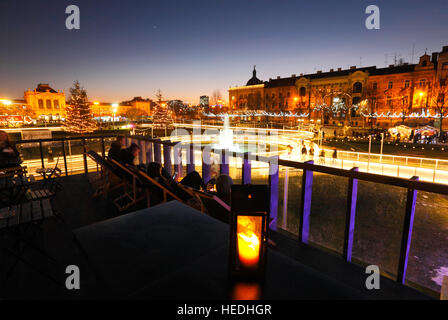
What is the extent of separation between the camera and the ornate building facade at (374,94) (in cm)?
3700

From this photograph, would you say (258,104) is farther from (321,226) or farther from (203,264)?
(203,264)

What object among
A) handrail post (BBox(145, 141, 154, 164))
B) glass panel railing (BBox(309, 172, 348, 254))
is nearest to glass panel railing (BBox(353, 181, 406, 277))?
glass panel railing (BBox(309, 172, 348, 254))

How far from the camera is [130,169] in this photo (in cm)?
398

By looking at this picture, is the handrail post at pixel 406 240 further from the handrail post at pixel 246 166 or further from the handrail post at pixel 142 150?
the handrail post at pixel 142 150

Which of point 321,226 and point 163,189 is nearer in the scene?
point 163,189

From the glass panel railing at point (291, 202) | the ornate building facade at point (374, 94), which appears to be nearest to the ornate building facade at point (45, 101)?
the ornate building facade at point (374, 94)

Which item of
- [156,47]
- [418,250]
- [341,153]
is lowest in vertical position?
[418,250]

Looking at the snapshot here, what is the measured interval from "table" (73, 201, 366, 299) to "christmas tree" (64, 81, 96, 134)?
40.0m

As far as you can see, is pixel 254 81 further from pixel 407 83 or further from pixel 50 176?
pixel 50 176

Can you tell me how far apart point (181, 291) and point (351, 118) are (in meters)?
52.7

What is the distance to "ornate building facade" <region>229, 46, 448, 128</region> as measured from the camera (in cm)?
3700

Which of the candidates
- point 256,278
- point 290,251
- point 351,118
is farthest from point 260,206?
point 351,118

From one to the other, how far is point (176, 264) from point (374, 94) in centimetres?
5115

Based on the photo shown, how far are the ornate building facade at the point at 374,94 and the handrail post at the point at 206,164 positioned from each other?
3539cm
